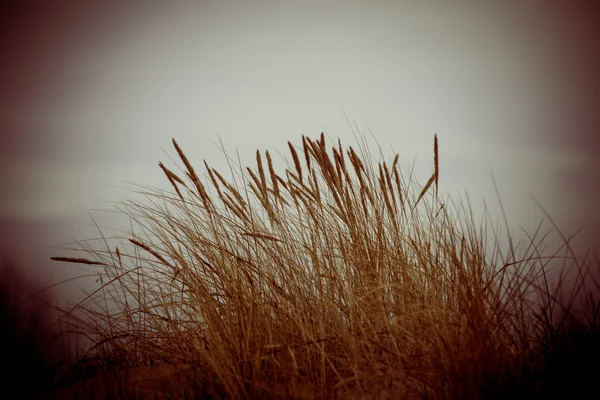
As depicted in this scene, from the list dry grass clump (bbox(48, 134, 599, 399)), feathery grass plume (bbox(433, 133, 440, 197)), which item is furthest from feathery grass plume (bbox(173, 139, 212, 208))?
feathery grass plume (bbox(433, 133, 440, 197))

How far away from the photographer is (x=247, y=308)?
1250 millimetres

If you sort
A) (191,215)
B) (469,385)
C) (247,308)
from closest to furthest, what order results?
(469,385), (247,308), (191,215)

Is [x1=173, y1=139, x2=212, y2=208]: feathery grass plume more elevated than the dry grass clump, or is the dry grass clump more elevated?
[x1=173, y1=139, x2=212, y2=208]: feathery grass plume

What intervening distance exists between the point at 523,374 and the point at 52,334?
1.63m

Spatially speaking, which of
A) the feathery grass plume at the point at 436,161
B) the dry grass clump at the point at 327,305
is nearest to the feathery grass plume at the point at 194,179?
the dry grass clump at the point at 327,305

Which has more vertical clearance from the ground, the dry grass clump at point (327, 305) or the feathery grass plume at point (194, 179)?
the feathery grass plume at point (194, 179)

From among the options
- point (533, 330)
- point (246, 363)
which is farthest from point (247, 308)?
point (533, 330)

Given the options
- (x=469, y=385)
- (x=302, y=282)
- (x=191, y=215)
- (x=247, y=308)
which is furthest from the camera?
(x=191, y=215)

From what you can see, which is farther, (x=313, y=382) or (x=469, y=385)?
(x=313, y=382)

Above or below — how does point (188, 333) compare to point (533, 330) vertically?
above

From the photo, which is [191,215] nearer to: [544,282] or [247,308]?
[247,308]

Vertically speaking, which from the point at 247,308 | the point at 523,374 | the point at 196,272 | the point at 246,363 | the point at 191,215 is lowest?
the point at 523,374

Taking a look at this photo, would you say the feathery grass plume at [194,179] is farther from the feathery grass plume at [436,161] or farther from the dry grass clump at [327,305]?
the feathery grass plume at [436,161]

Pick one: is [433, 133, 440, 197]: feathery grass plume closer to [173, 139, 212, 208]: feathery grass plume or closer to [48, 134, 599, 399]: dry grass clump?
[48, 134, 599, 399]: dry grass clump
